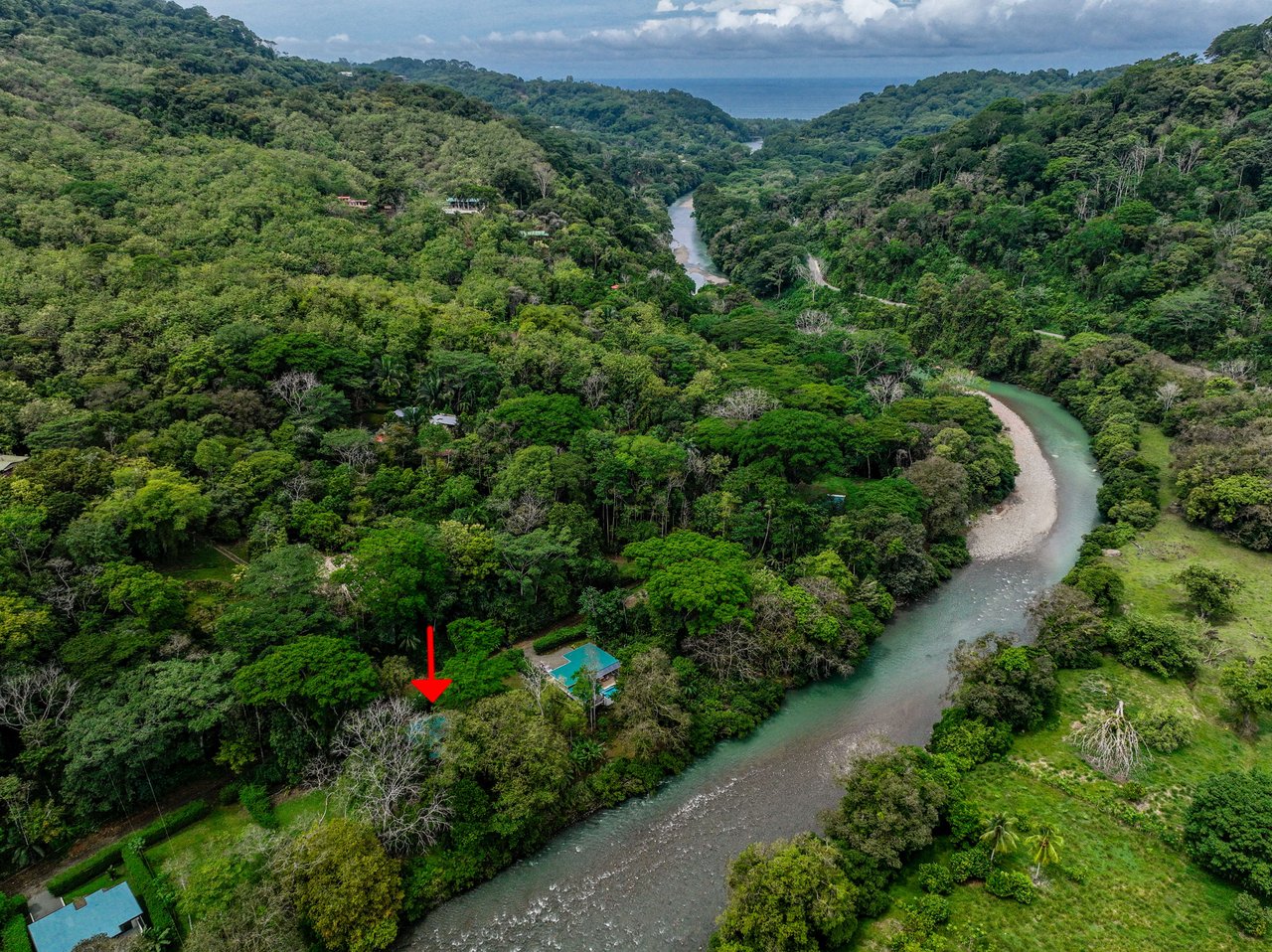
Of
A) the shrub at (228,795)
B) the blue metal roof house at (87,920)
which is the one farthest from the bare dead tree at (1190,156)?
the blue metal roof house at (87,920)

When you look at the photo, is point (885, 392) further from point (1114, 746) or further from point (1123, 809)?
point (1123, 809)

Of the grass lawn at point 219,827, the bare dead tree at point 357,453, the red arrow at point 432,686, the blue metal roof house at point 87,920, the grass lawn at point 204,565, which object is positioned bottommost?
the grass lawn at point 219,827

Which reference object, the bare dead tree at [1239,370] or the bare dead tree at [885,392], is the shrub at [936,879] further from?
the bare dead tree at [1239,370]

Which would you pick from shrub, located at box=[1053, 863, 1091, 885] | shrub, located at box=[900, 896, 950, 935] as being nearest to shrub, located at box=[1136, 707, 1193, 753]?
shrub, located at box=[1053, 863, 1091, 885]

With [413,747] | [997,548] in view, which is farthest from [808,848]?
[997,548]

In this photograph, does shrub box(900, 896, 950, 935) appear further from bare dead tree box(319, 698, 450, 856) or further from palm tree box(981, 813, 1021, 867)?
bare dead tree box(319, 698, 450, 856)

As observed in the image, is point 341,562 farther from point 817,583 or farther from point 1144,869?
point 1144,869
